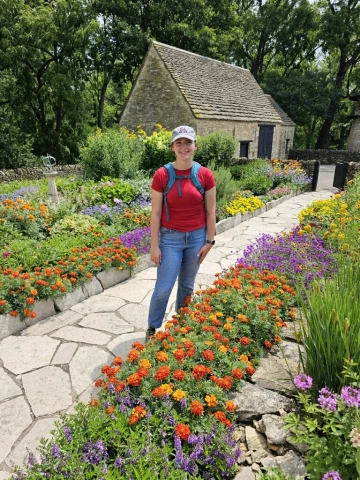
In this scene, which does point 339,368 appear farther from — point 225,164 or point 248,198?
point 225,164

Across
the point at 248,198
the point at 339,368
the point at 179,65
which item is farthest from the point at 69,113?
the point at 339,368

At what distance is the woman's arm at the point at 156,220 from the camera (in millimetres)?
3010

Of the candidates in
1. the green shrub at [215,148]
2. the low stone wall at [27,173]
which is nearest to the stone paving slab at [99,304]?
the green shrub at [215,148]

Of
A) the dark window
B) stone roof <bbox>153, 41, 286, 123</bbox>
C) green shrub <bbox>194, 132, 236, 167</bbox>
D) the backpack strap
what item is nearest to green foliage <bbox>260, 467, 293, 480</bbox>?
the backpack strap

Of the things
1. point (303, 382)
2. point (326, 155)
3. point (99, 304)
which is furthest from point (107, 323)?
point (326, 155)

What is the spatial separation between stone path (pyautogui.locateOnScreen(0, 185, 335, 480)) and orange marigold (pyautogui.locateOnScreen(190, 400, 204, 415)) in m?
1.20

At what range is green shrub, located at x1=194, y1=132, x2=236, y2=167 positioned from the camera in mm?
12867

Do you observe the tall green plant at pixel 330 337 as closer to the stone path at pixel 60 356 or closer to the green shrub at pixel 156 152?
the stone path at pixel 60 356

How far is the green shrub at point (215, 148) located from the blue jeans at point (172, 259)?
9.91 meters

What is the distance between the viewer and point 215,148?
13055mm

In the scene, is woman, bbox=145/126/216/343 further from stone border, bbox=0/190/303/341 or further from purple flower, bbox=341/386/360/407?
purple flower, bbox=341/386/360/407

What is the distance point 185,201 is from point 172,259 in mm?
596

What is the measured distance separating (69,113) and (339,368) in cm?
2460

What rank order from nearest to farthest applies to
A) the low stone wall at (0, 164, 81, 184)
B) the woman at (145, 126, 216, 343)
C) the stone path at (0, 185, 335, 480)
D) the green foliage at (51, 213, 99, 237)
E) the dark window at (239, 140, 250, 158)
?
the stone path at (0, 185, 335, 480), the woman at (145, 126, 216, 343), the green foliage at (51, 213, 99, 237), the low stone wall at (0, 164, 81, 184), the dark window at (239, 140, 250, 158)
